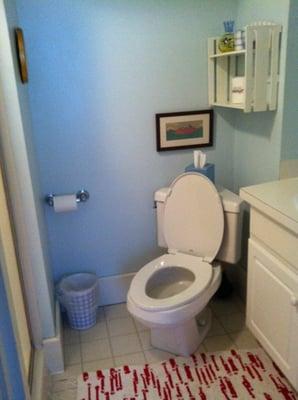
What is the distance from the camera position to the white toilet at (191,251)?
1811mm

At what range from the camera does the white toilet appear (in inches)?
71.3

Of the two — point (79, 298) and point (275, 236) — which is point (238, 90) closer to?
point (275, 236)

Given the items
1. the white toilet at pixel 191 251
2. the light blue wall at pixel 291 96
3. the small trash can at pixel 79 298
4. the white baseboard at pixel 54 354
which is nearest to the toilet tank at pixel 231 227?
the white toilet at pixel 191 251

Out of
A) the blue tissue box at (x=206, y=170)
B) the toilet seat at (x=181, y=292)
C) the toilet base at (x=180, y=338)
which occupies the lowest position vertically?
the toilet base at (x=180, y=338)

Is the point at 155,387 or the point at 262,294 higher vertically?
the point at 262,294

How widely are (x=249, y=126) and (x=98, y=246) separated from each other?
1135 millimetres

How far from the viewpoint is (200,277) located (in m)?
1.80

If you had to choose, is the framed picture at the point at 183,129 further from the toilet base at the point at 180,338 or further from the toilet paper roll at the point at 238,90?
the toilet base at the point at 180,338

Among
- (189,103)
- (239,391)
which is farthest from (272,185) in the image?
(239,391)

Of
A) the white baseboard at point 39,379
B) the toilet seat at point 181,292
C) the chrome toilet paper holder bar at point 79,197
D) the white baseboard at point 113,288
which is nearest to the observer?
the white baseboard at point 39,379

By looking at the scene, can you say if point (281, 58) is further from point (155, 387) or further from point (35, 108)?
point (155, 387)

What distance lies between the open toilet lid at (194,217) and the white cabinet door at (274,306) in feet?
0.88

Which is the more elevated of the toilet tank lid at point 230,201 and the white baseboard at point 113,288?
the toilet tank lid at point 230,201

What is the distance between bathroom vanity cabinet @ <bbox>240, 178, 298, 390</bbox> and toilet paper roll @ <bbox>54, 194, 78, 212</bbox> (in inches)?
36.0
